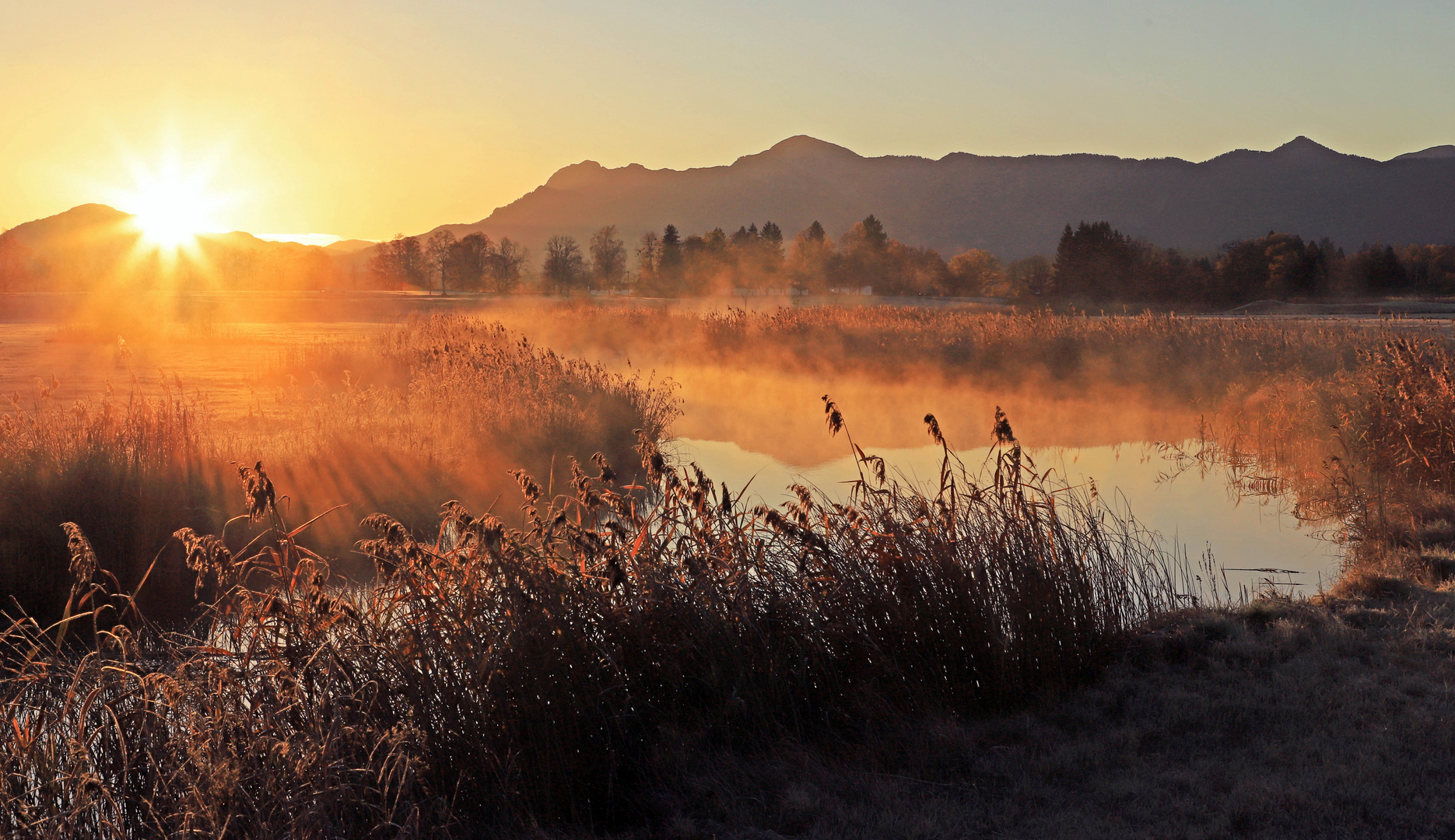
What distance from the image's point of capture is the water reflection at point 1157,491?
789cm

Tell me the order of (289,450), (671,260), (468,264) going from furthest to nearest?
(468,264)
(671,260)
(289,450)

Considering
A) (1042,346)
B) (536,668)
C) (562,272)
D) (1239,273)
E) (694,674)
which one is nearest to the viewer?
(536,668)

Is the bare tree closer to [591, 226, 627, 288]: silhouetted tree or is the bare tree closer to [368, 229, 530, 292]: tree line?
[368, 229, 530, 292]: tree line

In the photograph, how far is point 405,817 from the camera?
299 centimetres

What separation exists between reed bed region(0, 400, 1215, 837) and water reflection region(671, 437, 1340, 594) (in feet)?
6.83

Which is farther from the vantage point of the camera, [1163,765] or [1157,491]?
[1157,491]

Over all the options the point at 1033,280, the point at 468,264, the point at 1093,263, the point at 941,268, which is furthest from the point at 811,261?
the point at 468,264

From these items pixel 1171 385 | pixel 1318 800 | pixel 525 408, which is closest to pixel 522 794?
pixel 1318 800

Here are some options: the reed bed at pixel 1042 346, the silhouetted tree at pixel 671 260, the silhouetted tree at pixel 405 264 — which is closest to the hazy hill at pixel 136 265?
the silhouetted tree at pixel 405 264

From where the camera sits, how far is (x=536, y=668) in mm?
3551

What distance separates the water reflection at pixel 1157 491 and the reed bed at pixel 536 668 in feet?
6.83

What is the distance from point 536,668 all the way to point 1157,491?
912cm

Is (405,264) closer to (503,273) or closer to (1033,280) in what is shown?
(503,273)

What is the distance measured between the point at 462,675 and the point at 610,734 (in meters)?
0.61
